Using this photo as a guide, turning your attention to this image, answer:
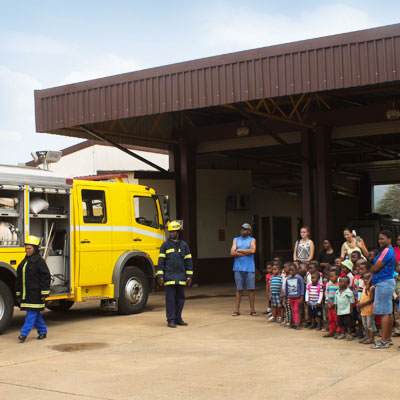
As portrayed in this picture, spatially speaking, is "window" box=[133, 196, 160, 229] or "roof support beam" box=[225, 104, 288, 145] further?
"roof support beam" box=[225, 104, 288, 145]

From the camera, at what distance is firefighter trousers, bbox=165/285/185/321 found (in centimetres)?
1209

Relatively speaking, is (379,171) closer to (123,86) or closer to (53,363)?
(123,86)

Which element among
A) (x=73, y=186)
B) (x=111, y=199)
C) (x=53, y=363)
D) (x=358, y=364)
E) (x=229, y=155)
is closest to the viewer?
(x=358, y=364)

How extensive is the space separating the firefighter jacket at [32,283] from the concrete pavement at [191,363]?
64 cm

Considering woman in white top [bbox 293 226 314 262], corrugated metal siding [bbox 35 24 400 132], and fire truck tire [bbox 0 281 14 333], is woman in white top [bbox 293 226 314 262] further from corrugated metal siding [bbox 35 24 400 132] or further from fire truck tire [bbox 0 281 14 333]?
fire truck tire [bbox 0 281 14 333]

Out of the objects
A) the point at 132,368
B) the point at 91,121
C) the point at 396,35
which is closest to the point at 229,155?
the point at 91,121

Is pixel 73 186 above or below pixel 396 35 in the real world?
below

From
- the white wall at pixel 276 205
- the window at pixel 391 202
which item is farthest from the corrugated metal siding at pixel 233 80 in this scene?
the window at pixel 391 202

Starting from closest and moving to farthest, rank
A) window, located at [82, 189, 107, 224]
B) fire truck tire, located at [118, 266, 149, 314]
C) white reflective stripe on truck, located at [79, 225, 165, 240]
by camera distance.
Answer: white reflective stripe on truck, located at [79, 225, 165, 240] → window, located at [82, 189, 107, 224] → fire truck tire, located at [118, 266, 149, 314]

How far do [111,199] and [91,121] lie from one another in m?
3.82

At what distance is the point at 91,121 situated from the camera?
54.9ft

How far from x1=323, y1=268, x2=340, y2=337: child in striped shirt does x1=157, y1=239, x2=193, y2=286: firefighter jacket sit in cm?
279

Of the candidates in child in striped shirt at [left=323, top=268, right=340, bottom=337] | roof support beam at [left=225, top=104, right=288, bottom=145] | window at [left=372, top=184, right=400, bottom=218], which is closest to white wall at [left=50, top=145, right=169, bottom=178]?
roof support beam at [left=225, top=104, right=288, bottom=145]

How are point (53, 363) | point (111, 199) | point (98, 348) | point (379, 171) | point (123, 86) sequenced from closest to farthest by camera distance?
1. point (53, 363)
2. point (98, 348)
3. point (111, 199)
4. point (123, 86)
5. point (379, 171)
